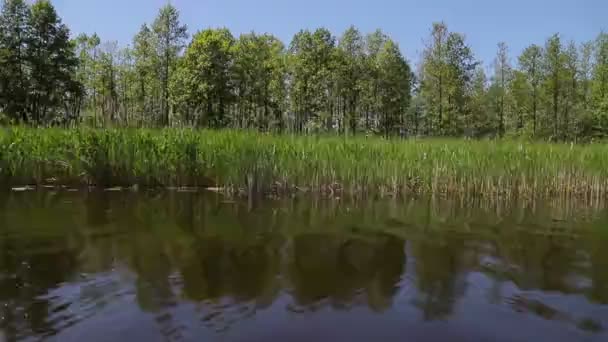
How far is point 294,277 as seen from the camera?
14.9 feet

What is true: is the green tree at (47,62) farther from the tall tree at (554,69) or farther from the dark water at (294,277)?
the tall tree at (554,69)

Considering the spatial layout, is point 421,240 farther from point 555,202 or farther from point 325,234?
point 555,202

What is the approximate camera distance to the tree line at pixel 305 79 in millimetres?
35500

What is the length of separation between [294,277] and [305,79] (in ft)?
125

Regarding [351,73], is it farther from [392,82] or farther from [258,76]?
[258,76]

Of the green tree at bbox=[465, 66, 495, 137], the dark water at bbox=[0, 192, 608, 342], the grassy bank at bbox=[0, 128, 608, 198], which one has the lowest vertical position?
the dark water at bbox=[0, 192, 608, 342]

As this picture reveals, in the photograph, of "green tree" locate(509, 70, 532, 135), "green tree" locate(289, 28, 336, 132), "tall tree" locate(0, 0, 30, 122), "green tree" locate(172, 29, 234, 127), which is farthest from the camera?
"green tree" locate(509, 70, 532, 135)

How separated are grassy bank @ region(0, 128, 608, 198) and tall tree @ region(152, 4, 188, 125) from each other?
32.3 m

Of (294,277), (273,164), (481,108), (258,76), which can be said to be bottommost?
(294,277)

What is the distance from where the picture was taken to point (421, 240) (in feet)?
20.6

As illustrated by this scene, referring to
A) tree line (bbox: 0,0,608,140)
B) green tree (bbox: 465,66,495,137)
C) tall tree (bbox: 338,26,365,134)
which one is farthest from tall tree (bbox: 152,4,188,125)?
green tree (bbox: 465,66,495,137)

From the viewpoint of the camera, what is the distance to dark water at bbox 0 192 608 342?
3408 mm

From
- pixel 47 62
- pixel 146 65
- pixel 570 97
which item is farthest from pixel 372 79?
pixel 47 62

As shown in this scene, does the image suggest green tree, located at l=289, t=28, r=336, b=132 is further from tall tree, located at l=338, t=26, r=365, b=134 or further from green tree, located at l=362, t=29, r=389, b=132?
green tree, located at l=362, t=29, r=389, b=132
